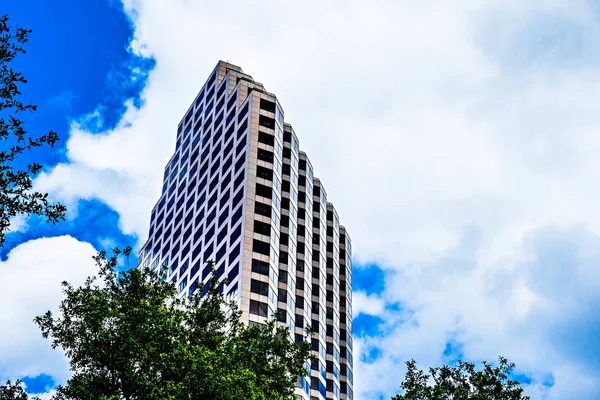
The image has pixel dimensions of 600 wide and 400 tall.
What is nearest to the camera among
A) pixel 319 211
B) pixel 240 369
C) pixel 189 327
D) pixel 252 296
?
pixel 240 369

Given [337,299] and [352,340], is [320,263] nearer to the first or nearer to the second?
[337,299]

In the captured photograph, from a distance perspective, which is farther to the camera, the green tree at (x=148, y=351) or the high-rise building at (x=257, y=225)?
the high-rise building at (x=257, y=225)

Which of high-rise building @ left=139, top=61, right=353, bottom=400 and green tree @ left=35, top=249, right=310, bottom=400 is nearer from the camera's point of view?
green tree @ left=35, top=249, right=310, bottom=400

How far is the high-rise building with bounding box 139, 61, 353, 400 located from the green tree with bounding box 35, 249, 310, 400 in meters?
60.9

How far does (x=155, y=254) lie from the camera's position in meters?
140

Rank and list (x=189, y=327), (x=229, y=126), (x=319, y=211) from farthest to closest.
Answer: (x=319, y=211)
(x=229, y=126)
(x=189, y=327)

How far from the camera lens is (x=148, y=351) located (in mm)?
31875

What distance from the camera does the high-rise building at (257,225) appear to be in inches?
4124

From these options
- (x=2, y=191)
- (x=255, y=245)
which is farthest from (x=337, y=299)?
(x=2, y=191)

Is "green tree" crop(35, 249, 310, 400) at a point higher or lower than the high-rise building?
lower

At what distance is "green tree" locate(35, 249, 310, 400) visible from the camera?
31062mm

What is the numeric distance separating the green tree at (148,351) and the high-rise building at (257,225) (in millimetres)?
60880

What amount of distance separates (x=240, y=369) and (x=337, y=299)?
103m

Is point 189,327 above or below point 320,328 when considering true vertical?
below
